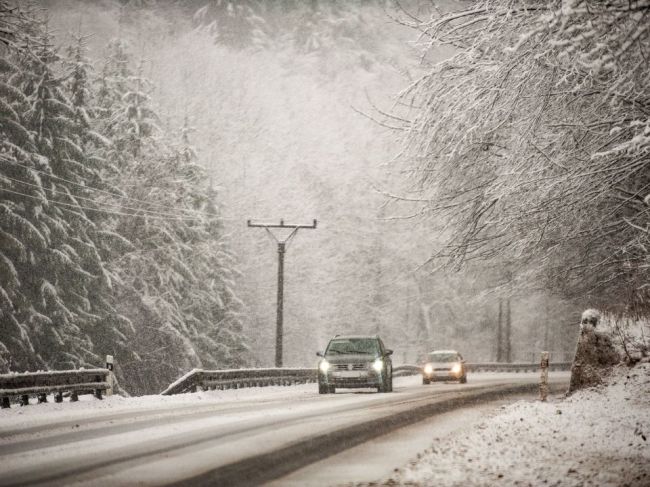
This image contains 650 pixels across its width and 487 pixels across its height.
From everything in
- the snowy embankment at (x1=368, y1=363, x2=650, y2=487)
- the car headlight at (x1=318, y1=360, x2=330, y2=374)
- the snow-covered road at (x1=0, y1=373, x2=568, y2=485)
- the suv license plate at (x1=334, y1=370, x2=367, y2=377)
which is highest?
the car headlight at (x1=318, y1=360, x2=330, y2=374)

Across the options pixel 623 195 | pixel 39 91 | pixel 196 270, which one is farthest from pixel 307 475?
pixel 196 270

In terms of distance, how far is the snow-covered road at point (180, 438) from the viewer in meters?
8.50

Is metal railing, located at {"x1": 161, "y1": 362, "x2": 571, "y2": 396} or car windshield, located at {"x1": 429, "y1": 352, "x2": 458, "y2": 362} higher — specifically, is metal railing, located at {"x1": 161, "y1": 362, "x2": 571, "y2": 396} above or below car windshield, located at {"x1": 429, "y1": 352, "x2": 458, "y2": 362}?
below

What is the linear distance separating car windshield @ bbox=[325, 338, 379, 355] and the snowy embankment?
12005mm

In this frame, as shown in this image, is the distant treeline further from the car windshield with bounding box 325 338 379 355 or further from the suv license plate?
the suv license plate

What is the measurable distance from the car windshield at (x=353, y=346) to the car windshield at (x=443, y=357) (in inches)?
398

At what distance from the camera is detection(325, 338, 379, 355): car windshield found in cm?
2638

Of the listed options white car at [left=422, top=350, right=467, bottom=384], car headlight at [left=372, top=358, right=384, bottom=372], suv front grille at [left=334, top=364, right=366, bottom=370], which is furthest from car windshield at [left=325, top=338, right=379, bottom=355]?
white car at [left=422, top=350, right=467, bottom=384]

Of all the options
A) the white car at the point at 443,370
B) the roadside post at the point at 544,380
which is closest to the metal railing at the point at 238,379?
the white car at the point at 443,370

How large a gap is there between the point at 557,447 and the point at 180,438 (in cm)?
527

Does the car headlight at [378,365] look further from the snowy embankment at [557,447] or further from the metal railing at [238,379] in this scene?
the snowy embankment at [557,447]

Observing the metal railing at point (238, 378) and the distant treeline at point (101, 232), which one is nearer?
the metal railing at point (238, 378)

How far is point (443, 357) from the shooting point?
36.8m

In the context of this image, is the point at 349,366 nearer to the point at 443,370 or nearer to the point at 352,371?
the point at 352,371
